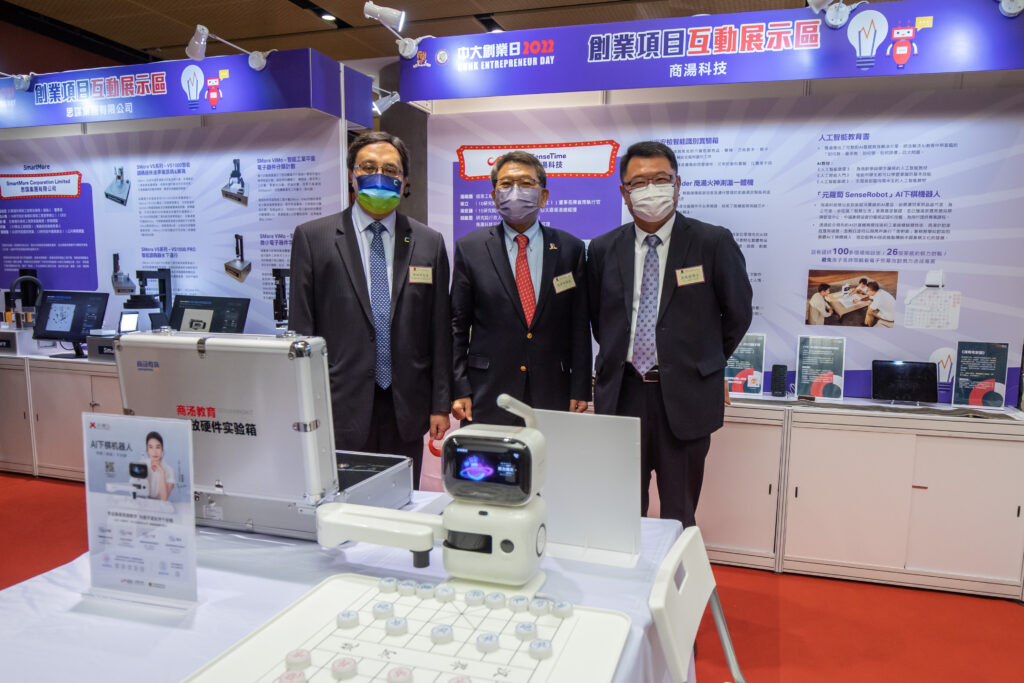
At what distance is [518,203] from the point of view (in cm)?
246

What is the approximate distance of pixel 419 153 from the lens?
5.93 m

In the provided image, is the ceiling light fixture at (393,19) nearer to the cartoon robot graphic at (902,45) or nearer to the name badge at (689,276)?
the name badge at (689,276)

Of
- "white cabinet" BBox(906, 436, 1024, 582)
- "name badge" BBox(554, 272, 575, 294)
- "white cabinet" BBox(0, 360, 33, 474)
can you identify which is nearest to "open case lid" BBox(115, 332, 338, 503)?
"name badge" BBox(554, 272, 575, 294)

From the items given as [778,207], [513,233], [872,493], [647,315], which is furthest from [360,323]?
[872,493]

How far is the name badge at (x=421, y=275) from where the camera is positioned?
2.29 metres

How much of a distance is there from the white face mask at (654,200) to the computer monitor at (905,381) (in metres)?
1.61

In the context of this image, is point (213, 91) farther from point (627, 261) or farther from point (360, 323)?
point (627, 261)

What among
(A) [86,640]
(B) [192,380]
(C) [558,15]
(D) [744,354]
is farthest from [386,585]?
(C) [558,15]

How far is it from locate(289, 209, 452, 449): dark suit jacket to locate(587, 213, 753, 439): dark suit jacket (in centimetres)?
62

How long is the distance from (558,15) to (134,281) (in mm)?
3816

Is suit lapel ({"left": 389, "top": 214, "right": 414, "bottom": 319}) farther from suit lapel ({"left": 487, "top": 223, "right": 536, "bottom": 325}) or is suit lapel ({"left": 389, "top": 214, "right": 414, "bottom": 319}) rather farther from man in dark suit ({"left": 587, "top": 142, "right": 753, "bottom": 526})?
man in dark suit ({"left": 587, "top": 142, "right": 753, "bottom": 526})

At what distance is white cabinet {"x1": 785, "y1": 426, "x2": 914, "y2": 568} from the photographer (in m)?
2.94

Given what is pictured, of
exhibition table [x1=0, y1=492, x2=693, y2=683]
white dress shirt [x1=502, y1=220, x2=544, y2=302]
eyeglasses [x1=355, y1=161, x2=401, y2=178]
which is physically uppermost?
eyeglasses [x1=355, y1=161, x2=401, y2=178]

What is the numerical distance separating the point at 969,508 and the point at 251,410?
3.06 m
